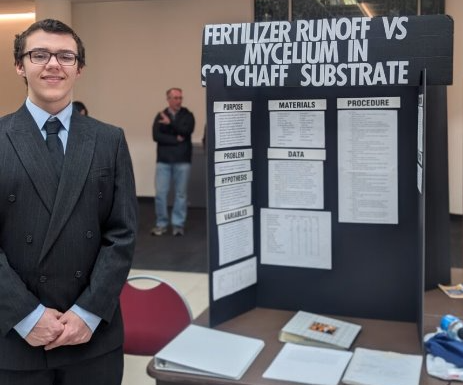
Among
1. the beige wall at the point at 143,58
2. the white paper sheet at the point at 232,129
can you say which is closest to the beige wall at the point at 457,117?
the beige wall at the point at 143,58

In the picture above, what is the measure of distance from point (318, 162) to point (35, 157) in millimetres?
1124

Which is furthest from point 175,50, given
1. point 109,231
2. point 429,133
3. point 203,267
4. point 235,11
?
point 109,231

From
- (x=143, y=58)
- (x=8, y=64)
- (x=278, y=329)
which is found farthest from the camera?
(x=8, y=64)

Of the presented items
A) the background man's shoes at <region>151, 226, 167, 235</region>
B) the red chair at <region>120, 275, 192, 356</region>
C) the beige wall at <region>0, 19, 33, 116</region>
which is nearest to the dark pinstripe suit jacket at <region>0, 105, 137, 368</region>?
the red chair at <region>120, 275, 192, 356</region>

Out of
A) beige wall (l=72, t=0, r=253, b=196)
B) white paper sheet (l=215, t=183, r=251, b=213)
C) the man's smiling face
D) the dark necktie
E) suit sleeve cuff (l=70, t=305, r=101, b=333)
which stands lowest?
suit sleeve cuff (l=70, t=305, r=101, b=333)

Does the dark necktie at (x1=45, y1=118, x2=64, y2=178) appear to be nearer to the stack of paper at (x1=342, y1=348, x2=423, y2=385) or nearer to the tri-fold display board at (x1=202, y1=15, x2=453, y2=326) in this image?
the tri-fold display board at (x1=202, y1=15, x2=453, y2=326)

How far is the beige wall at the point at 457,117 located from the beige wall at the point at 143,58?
8.78ft

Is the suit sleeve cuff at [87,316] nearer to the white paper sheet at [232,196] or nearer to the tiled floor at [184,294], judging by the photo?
the white paper sheet at [232,196]

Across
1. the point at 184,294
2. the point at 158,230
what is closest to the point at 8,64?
the point at 158,230

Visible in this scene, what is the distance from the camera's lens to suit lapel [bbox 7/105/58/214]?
145 centimetres

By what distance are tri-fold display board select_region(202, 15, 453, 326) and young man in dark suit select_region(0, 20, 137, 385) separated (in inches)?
23.6

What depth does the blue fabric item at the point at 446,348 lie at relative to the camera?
1740mm

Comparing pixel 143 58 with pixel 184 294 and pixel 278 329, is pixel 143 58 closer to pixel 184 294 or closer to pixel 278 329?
pixel 184 294

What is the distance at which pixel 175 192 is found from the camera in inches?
278
